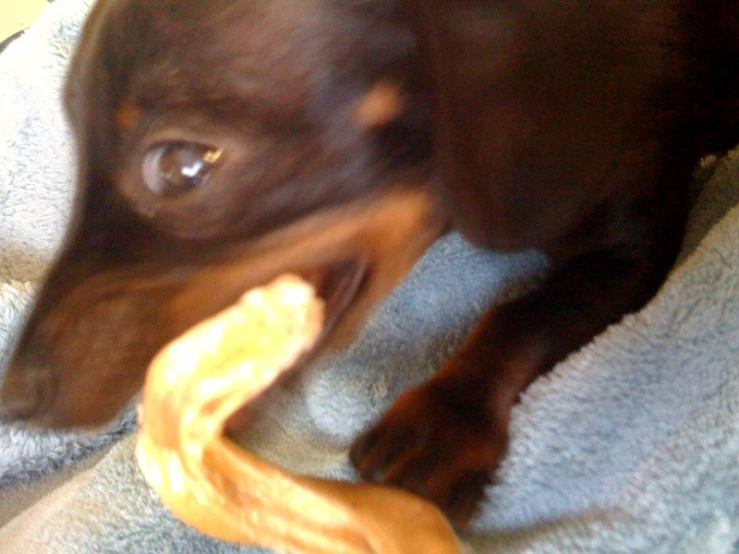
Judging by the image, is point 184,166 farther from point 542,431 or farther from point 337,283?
point 542,431

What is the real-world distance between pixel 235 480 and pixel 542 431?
0.91 ft

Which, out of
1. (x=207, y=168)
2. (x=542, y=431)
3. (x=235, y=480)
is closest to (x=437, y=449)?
(x=542, y=431)

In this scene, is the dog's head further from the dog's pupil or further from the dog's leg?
the dog's leg

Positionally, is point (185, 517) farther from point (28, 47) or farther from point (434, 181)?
point (28, 47)

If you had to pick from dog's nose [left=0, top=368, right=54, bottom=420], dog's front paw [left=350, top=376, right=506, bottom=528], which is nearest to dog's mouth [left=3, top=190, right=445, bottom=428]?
dog's nose [left=0, top=368, right=54, bottom=420]

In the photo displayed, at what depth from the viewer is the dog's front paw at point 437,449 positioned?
737mm

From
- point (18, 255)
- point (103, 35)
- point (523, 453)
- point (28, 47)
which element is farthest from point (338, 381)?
point (28, 47)

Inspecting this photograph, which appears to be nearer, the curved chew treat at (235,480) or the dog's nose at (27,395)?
the curved chew treat at (235,480)

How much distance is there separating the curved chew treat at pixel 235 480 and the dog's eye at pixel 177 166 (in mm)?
182

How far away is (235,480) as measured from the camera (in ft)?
2.01

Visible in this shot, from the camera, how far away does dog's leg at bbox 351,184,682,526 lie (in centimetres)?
75

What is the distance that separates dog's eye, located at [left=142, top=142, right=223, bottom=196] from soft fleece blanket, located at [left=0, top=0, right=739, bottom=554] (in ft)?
0.83

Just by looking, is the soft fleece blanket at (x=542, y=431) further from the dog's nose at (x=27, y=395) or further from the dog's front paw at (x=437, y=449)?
the dog's nose at (x=27, y=395)

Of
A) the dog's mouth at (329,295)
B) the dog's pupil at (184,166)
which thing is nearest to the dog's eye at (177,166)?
the dog's pupil at (184,166)
